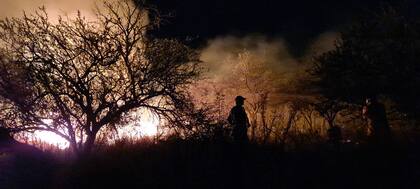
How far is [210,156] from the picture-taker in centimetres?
1595

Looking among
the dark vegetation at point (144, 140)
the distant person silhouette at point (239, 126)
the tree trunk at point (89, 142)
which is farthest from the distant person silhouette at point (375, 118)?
the tree trunk at point (89, 142)

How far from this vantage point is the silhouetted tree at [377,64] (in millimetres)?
23259

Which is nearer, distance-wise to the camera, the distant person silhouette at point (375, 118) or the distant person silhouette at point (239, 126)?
the distant person silhouette at point (239, 126)

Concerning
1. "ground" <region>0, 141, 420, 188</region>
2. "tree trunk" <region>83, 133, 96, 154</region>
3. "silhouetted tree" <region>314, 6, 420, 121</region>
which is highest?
"silhouetted tree" <region>314, 6, 420, 121</region>

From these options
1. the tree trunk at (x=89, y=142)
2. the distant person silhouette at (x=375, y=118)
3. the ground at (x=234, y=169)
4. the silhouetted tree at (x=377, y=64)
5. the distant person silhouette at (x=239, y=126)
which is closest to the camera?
the ground at (x=234, y=169)

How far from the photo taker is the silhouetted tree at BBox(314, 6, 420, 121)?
23.3 m

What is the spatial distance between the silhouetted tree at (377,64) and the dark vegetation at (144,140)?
1.75 ft

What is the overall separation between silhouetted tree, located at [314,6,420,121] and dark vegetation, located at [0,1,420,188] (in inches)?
20.9

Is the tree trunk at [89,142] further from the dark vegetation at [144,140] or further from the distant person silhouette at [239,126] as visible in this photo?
the distant person silhouette at [239,126]

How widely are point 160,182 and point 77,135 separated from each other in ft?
21.0

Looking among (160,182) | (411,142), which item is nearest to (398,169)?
(411,142)

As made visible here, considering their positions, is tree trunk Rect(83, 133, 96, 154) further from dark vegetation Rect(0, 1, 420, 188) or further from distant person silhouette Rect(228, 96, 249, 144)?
distant person silhouette Rect(228, 96, 249, 144)

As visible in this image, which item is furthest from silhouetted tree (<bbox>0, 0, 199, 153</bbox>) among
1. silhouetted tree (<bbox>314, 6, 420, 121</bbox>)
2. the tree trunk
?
silhouetted tree (<bbox>314, 6, 420, 121</bbox>)

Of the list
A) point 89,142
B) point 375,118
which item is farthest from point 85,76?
point 375,118
